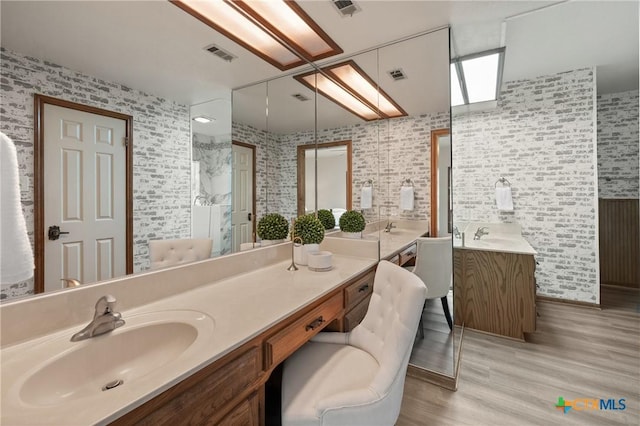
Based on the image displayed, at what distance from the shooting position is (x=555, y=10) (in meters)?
2.23

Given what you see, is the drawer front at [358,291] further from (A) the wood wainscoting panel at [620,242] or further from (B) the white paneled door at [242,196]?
(A) the wood wainscoting panel at [620,242]

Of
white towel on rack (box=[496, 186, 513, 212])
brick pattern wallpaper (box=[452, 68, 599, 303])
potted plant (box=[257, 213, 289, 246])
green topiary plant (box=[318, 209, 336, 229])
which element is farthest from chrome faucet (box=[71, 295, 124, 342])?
white towel on rack (box=[496, 186, 513, 212])

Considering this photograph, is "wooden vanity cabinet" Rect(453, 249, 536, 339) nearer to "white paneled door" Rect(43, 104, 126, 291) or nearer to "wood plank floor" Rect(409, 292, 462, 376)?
"wood plank floor" Rect(409, 292, 462, 376)

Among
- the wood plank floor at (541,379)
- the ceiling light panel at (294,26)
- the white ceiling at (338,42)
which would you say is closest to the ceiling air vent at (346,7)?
the white ceiling at (338,42)

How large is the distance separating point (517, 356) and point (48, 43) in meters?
3.35

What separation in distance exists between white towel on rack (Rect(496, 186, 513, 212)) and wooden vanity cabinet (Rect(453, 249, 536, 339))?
1.24 m

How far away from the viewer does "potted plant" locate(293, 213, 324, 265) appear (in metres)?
1.91

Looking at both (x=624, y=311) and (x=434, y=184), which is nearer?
(x=434, y=184)

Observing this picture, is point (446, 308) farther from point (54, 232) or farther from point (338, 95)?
point (54, 232)

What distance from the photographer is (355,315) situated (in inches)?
67.0

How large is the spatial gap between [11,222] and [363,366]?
1.38 m

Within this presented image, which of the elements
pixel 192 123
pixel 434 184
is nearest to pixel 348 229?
pixel 434 184

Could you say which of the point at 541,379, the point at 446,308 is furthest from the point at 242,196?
the point at 541,379

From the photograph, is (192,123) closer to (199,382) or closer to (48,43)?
(48,43)
